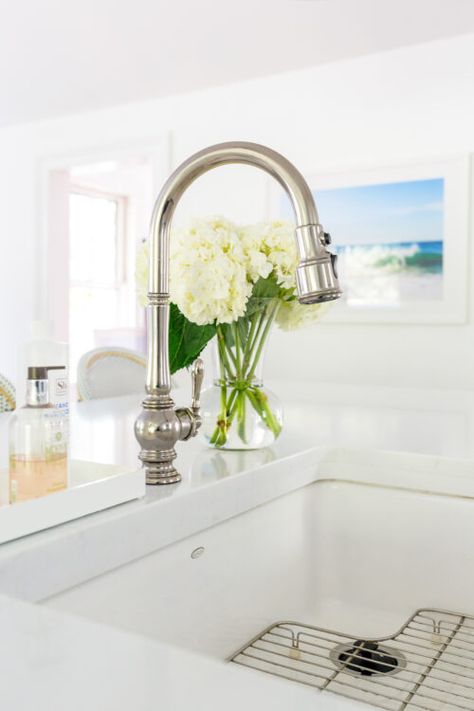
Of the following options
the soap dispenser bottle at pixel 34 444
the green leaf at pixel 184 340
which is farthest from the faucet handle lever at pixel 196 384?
the soap dispenser bottle at pixel 34 444

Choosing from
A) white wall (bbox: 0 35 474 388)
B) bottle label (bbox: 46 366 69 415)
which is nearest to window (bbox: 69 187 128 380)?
white wall (bbox: 0 35 474 388)

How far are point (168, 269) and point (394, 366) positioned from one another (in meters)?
3.01

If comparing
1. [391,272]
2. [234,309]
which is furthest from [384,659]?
[391,272]

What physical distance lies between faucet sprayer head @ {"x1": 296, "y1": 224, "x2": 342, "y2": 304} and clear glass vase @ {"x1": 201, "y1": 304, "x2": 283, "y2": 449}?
28cm

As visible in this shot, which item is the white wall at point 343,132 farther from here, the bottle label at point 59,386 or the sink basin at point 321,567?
the bottle label at point 59,386

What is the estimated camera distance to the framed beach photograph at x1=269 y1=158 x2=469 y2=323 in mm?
3535

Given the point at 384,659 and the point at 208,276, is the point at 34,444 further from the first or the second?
the point at 384,659

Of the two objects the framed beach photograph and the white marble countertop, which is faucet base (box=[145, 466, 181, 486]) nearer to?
the white marble countertop

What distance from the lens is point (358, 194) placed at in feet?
12.3

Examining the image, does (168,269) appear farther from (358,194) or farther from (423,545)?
(358,194)

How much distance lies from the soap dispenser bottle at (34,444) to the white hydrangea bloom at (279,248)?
1.27 feet

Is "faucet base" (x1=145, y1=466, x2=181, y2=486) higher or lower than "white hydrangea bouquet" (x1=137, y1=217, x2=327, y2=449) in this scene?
lower

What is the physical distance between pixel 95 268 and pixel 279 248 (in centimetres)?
633

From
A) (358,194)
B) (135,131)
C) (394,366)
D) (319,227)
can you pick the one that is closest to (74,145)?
(135,131)
